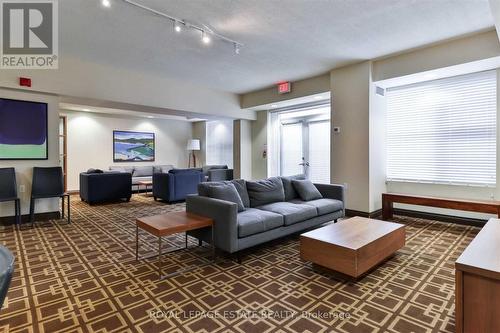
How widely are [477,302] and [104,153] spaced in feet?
31.1

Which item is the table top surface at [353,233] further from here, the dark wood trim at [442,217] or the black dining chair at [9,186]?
the black dining chair at [9,186]

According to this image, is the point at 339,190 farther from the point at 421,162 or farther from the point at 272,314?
the point at 272,314

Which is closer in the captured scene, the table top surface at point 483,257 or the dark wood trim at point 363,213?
the table top surface at point 483,257

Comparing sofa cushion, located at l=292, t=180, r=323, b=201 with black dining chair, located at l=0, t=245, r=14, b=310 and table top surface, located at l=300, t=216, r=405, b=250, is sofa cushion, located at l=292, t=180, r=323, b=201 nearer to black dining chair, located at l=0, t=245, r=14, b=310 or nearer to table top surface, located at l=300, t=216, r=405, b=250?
table top surface, located at l=300, t=216, r=405, b=250

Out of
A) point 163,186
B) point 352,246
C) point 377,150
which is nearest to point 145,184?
point 163,186

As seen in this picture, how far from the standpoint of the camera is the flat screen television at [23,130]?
14.0 ft

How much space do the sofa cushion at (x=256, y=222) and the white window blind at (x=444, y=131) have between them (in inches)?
128

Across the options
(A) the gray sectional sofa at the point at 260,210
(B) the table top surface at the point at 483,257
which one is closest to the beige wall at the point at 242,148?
(A) the gray sectional sofa at the point at 260,210

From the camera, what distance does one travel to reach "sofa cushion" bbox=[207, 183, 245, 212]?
334 cm

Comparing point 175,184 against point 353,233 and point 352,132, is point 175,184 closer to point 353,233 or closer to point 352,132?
point 352,132

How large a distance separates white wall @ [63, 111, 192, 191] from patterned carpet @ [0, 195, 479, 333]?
532cm

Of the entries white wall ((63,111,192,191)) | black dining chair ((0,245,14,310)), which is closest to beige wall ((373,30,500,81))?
black dining chair ((0,245,14,310))

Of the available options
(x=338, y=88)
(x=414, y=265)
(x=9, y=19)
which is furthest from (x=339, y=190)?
(x=9, y=19)

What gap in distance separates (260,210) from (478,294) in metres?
2.33
